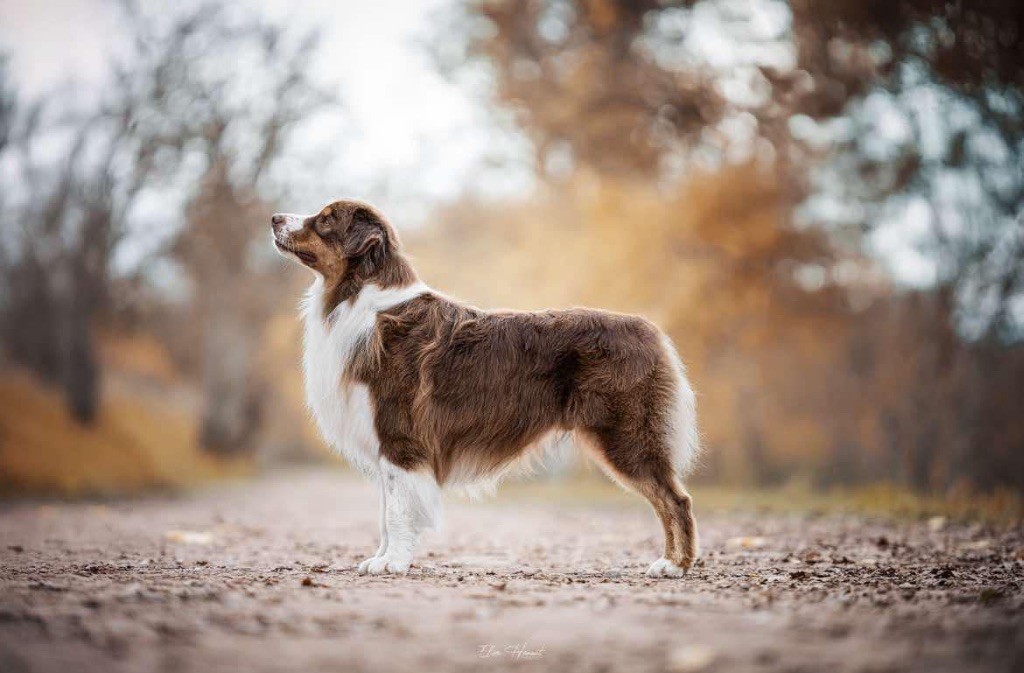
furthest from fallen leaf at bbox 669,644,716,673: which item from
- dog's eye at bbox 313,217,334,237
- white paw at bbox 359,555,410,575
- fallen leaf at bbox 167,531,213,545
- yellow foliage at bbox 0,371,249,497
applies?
yellow foliage at bbox 0,371,249,497

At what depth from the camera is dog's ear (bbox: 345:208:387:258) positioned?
20.9 feet

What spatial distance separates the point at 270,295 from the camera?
2489 centimetres

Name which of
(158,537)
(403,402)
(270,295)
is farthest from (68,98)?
(403,402)

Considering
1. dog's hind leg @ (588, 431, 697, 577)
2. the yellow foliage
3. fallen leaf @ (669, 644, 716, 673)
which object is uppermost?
dog's hind leg @ (588, 431, 697, 577)

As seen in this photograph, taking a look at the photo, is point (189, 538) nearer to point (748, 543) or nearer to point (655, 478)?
point (655, 478)

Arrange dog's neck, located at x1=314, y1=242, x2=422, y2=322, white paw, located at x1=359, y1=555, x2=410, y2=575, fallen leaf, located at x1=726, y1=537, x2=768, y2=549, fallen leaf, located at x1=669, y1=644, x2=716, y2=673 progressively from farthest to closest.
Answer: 1. fallen leaf, located at x1=726, y1=537, x2=768, y2=549
2. dog's neck, located at x1=314, y1=242, x2=422, y2=322
3. white paw, located at x1=359, y1=555, x2=410, y2=575
4. fallen leaf, located at x1=669, y1=644, x2=716, y2=673

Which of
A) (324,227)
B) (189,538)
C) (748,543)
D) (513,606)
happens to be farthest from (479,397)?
(189,538)

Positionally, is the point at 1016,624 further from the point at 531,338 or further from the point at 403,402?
the point at 403,402

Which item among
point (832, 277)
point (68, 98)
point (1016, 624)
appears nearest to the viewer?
point (1016, 624)

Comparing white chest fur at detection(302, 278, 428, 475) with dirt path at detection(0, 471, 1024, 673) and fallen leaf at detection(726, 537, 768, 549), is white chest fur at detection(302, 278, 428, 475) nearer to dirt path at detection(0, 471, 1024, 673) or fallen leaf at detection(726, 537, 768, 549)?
dirt path at detection(0, 471, 1024, 673)

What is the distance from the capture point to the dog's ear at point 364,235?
20.9ft

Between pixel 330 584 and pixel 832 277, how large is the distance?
15.1m

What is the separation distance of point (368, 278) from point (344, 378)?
70cm

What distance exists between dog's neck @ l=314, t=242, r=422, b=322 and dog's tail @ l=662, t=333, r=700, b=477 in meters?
1.84
